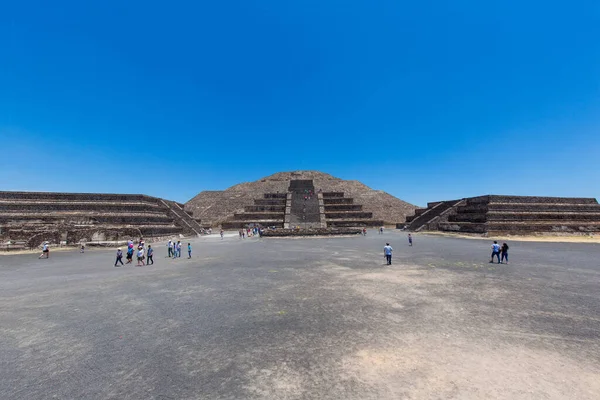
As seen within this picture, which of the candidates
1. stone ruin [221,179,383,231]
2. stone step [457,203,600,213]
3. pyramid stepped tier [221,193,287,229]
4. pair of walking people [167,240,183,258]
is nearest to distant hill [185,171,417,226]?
pyramid stepped tier [221,193,287,229]

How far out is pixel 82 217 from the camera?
23922 millimetres

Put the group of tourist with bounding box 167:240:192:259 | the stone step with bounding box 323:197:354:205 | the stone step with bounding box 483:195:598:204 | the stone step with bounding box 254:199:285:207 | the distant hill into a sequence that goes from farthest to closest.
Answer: the distant hill, the stone step with bounding box 323:197:354:205, the stone step with bounding box 254:199:285:207, the stone step with bounding box 483:195:598:204, the group of tourist with bounding box 167:240:192:259

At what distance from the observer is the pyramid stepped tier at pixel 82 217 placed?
65.2 feet

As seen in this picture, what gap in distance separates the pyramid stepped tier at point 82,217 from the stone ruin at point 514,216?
1122 inches

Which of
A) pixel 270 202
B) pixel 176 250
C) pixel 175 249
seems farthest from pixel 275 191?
pixel 175 249

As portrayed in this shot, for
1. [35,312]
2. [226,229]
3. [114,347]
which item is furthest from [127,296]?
[226,229]

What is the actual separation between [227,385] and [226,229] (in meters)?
36.6

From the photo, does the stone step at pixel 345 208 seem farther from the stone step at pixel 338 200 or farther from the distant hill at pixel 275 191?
the distant hill at pixel 275 191

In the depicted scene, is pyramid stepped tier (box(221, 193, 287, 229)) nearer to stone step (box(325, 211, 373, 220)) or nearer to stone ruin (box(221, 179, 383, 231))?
stone ruin (box(221, 179, 383, 231))

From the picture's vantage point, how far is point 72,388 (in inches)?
132

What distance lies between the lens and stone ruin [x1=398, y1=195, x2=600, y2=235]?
85.7ft

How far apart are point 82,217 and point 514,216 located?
133 ft

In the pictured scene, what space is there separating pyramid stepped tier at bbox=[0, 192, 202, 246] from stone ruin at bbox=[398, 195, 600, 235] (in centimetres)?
2851

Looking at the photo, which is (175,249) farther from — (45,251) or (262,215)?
(262,215)
